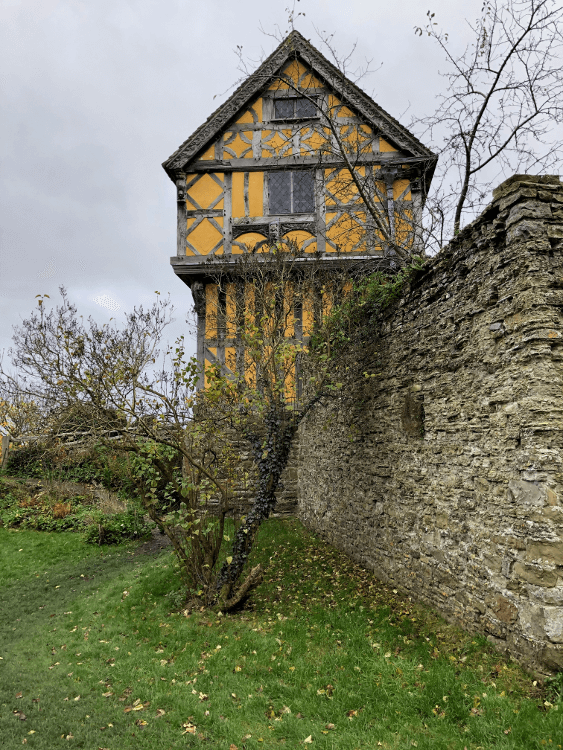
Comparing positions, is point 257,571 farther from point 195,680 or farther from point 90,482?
point 90,482

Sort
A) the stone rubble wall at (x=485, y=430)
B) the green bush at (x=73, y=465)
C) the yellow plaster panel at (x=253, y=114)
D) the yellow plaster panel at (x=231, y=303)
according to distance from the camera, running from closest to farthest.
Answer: the stone rubble wall at (x=485, y=430) → the yellow plaster panel at (x=231, y=303) → the yellow plaster panel at (x=253, y=114) → the green bush at (x=73, y=465)

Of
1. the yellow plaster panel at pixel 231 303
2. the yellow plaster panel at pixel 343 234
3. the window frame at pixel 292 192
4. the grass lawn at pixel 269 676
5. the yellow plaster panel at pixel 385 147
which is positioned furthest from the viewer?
the yellow plaster panel at pixel 385 147

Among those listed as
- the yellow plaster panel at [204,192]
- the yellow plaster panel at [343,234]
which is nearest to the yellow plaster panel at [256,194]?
the yellow plaster panel at [204,192]

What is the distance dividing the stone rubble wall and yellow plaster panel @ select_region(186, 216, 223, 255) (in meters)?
6.26

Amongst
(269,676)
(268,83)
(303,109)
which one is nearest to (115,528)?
(269,676)

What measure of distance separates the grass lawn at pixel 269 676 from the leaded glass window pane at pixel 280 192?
8.17 m

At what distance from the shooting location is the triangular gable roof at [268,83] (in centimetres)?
1164

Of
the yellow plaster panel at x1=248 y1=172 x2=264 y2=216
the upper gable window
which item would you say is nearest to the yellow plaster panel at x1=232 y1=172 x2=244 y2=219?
the yellow plaster panel at x1=248 y1=172 x2=264 y2=216

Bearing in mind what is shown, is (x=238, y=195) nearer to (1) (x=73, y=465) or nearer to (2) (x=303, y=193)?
(2) (x=303, y=193)

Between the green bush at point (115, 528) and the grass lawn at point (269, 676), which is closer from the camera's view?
the grass lawn at point (269, 676)

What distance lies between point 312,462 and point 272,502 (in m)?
3.59

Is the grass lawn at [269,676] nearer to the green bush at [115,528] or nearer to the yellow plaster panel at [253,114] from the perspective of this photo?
the green bush at [115,528]

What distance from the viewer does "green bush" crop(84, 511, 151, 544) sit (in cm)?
1130

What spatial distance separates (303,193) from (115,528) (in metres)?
9.20
